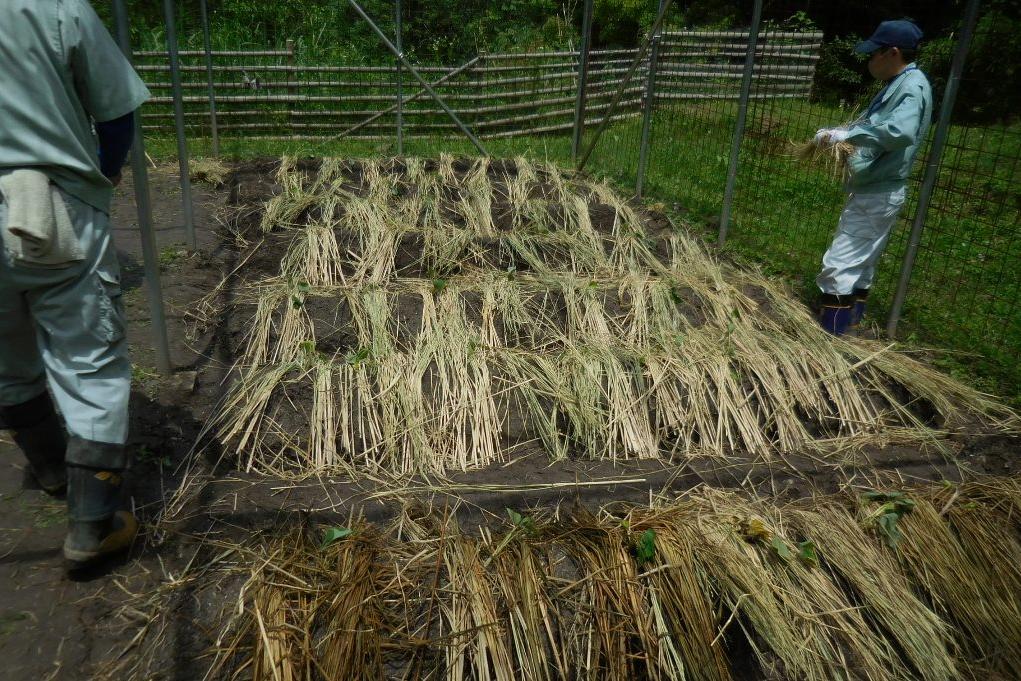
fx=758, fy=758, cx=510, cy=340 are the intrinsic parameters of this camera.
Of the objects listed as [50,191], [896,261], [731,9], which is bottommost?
[896,261]

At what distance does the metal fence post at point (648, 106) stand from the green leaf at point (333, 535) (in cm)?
505

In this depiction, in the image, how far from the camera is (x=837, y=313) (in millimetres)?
4078

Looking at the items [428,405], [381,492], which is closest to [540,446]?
[428,405]

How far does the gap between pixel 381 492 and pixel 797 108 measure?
4.55 meters

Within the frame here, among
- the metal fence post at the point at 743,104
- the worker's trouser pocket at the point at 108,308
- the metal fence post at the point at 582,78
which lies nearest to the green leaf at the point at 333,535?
the worker's trouser pocket at the point at 108,308

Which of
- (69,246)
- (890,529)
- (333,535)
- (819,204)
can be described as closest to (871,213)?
(890,529)

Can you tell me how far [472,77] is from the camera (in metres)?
8.83

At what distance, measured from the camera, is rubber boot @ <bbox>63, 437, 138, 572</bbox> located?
2156mm

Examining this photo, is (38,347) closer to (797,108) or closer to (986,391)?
(986,391)

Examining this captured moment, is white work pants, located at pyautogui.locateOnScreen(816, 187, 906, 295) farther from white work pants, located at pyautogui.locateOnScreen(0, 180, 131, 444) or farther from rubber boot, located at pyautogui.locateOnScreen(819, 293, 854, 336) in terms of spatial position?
white work pants, located at pyautogui.locateOnScreen(0, 180, 131, 444)

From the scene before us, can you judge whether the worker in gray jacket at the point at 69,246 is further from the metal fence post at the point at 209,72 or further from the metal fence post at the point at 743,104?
the metal fence post at the point at 209,72

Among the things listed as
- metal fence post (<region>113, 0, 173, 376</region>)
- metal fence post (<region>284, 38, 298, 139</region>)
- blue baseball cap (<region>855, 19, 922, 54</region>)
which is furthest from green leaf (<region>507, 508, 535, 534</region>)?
metal fence post (<region>284, 38, 298, 139</region>)

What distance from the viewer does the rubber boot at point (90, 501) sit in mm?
2156

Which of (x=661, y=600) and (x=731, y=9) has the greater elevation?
(x=731, y=9)
